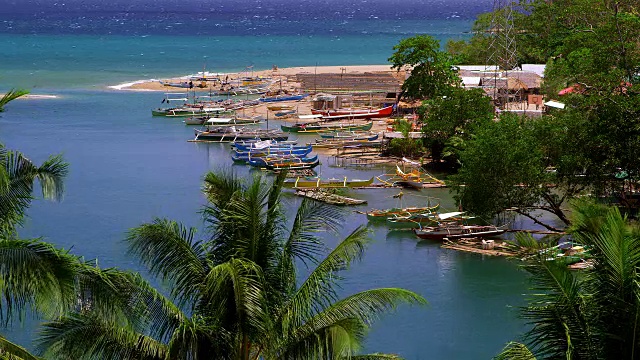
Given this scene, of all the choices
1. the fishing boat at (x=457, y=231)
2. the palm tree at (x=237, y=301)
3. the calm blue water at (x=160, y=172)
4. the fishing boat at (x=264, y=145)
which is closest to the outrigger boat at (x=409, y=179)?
the calm blue water at (x=160, y=172)

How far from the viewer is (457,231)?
30.8m

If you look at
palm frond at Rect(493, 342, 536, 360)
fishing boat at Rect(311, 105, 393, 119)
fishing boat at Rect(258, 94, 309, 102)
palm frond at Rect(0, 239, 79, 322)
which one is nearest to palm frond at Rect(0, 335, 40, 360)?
palm frond at Rect(0, 239, 79, 322)

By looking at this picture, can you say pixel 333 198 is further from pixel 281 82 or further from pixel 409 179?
pixel 281 82

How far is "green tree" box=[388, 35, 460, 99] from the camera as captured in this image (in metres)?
49.1

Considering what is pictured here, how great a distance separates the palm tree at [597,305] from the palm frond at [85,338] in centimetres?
450

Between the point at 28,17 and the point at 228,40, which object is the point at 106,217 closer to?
the point at 228,40

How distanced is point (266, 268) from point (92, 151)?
3383 cm

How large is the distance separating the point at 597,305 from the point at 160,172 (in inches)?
1231

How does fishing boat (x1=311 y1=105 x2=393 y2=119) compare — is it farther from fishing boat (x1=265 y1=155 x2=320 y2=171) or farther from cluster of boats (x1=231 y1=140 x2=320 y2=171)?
fishing boat (x1=265 y1=155 x2=320 y2=171)

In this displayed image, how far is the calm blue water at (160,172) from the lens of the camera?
24.7 m

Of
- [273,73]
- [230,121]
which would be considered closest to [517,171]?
[230,121]

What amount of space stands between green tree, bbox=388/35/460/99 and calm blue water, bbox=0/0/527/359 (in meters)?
7.47

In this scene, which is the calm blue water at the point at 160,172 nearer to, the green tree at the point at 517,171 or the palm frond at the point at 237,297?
the green tree at the point at 517,171

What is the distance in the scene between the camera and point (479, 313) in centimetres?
2511
